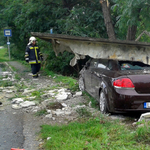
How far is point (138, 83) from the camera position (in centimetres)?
493

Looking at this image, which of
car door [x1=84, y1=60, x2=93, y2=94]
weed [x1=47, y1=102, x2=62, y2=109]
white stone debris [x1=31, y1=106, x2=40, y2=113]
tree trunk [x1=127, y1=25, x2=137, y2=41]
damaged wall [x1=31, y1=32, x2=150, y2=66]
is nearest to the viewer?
damaged wall [x1=31, y1=32, x2=150, y2=66]

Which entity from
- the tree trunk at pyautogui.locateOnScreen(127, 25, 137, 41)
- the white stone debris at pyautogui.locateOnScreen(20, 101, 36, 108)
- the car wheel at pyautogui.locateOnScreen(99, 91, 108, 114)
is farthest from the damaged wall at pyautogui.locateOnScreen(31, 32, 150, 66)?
the tree trunk at pyautogui.locateOnScreen(127, 25, 137, 41)

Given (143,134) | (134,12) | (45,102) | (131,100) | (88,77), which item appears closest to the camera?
(143,134)

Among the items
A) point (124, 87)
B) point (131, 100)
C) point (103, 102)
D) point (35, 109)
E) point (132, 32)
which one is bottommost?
point (35, 109)

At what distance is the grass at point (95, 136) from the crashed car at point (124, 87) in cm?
45

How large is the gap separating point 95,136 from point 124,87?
1.31 m

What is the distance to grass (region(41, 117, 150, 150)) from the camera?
12.2ft

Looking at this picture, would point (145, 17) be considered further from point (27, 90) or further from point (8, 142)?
point (8, 142)

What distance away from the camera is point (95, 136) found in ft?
13.7

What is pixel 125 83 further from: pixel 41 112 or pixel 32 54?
pixel 32 54

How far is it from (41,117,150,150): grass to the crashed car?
1.48 ft

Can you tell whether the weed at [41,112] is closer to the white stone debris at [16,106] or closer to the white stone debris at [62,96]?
the white stone debris at [16,106]

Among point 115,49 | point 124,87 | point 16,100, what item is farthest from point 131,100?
point 16,100

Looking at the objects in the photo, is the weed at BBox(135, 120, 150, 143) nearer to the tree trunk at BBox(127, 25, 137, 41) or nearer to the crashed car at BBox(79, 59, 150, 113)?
the crashed car at BBox(79, 59, 150, 113)
